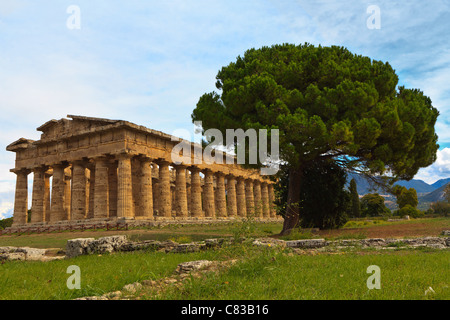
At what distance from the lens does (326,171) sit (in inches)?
911

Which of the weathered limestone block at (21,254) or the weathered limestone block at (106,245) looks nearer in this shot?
the weathered limestone block at (21,254)

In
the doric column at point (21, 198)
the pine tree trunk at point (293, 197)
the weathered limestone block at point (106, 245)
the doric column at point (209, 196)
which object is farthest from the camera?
the doric column at point (209, 196)

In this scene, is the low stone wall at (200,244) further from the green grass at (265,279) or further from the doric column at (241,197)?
the doric column at (241,197)

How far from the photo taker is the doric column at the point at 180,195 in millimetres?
35469

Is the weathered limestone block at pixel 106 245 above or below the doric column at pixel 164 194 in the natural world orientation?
below

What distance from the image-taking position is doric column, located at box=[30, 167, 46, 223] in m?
35.9

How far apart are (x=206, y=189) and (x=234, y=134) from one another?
20715 mm

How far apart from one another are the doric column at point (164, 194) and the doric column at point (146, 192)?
177 centimetres

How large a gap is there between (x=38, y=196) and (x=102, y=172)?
10.1 meters

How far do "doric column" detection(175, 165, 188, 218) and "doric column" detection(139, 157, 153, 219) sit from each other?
4251 mm

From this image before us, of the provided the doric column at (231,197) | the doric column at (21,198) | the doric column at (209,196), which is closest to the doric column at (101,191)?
the doric column at (21,198)

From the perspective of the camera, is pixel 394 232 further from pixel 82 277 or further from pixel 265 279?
pixel 82 277
